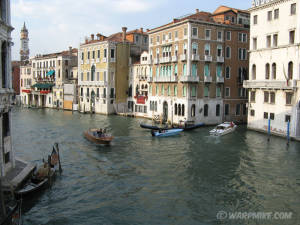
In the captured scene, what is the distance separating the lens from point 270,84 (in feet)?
87.4

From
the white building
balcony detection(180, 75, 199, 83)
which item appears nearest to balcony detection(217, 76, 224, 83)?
balcony detection(180, 75, 199, 83)

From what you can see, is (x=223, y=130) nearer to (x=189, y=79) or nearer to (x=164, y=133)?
(x=164, y=133)

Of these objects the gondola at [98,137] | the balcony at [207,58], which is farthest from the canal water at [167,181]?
the balcony at [207,58]

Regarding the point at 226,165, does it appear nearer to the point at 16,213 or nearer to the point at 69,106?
the point at 16,213

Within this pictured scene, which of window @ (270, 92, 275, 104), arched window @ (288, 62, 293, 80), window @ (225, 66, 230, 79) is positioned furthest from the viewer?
window @ (225, 66, 230, 79)

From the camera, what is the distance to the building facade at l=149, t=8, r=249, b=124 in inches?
1257

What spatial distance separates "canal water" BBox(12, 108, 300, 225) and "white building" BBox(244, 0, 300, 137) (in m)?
2.67

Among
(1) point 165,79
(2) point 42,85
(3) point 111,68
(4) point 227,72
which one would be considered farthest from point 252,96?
(2) point 42,85

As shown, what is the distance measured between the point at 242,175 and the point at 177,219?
6034mm

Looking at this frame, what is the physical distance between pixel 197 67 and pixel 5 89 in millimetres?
22695

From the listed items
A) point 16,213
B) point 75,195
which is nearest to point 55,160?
point 75,195

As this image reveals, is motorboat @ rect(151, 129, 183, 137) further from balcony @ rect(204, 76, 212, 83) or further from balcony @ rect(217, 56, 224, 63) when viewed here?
balcony @ rect(217, 56, 224, 63)

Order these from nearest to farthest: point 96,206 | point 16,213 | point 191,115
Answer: point 16,213, point 96,206, point 191,115

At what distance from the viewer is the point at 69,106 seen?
52.6 metres
